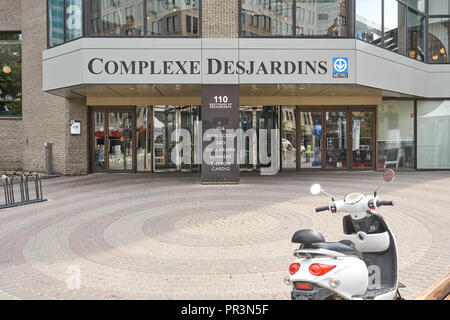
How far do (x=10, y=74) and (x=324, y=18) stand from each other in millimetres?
15045

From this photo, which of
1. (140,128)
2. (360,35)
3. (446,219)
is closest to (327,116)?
(360,35)

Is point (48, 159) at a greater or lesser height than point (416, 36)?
lesser

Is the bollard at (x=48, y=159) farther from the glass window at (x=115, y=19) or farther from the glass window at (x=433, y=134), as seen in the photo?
the glass window at (x=433, y=134)

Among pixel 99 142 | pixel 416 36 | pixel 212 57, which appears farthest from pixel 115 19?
pixel 416 36

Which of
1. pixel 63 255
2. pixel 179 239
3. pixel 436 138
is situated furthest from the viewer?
pixel 436 138

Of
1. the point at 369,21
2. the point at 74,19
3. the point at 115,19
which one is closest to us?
the point at 115,19

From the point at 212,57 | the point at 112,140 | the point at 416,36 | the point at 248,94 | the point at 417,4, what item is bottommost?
the point at 112,140

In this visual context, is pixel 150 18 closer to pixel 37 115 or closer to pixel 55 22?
pixel 55 22

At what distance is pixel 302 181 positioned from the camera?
13438 mm

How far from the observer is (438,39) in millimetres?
17219

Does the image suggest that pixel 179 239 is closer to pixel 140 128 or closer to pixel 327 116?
pixel 140 128

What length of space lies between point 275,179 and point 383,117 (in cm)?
674

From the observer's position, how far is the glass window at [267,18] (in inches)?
500

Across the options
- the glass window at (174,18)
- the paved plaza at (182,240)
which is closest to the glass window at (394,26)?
the paved plaza at (182,240)
